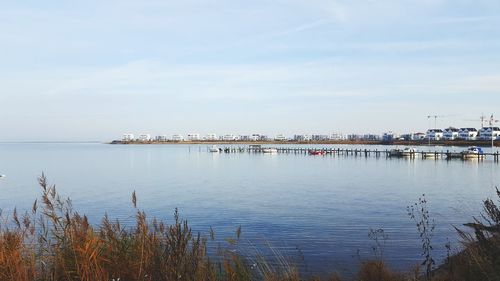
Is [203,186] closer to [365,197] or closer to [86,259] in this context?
[365,197]

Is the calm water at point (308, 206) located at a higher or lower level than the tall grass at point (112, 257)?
lower

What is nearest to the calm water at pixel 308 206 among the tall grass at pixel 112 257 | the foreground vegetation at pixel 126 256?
the foreground vegetation at pixel 126 256

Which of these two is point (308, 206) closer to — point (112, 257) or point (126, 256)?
point (126, 256)

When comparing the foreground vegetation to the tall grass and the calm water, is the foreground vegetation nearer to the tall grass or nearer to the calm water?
the tall grass

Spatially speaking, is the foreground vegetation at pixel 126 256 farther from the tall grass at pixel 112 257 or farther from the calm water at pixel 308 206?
the calm water at pixel 308 206

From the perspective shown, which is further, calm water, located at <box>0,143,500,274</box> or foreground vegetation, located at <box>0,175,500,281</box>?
calm water, located at <box>0,143,500,274</box>

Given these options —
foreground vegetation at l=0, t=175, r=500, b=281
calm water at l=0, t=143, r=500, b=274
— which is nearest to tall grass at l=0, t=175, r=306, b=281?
foreground vegetation at l=0, t=175, r=500, b=281

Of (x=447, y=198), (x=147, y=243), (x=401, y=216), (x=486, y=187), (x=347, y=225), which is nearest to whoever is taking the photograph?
(x=147, y=243)

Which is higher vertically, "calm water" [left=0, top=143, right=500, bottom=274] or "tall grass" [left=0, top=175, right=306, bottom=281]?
"tall grass" [left=0, top=175, right=306, bottom=281]

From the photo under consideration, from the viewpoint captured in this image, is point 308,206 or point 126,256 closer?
point 126,256

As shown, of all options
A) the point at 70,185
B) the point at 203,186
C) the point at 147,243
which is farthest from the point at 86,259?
the point at 70,185

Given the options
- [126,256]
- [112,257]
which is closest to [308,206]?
[126,256]

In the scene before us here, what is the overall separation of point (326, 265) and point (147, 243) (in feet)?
40.2

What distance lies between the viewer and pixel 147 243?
6.90 m
